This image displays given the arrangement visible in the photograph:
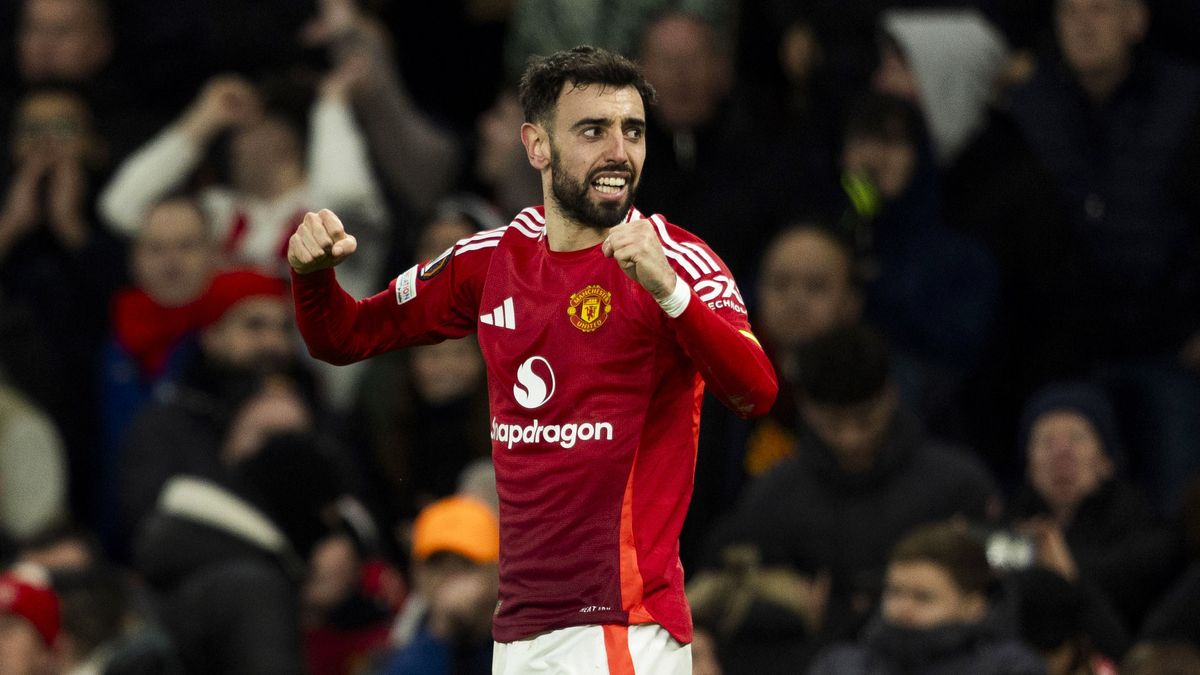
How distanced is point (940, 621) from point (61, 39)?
20.2 feet

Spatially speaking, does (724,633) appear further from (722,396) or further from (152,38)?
(152,38)

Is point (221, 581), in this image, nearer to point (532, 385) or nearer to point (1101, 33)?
point (532, 385)

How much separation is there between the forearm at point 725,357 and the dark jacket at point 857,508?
3238 mm

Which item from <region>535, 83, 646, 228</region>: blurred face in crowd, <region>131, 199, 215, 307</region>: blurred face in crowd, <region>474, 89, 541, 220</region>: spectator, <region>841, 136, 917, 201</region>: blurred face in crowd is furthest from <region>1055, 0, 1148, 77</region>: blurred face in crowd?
<region>535, 83, 646, 228</region>: blurred face in crowd

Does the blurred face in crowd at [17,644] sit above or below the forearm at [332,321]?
below

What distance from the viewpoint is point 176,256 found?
33.5 feet

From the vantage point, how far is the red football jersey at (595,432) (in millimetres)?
4805

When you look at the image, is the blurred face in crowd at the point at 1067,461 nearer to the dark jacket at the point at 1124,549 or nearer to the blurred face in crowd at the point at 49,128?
the dark jacket at the point at 1124,549

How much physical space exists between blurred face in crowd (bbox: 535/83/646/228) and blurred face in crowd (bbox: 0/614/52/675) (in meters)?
3.97

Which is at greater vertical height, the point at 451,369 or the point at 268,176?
the point at 268,176

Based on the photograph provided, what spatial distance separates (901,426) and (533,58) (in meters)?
3.41

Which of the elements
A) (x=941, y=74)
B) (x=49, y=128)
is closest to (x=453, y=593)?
(x=941, y=74)

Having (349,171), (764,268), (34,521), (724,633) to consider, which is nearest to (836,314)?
(764,268)

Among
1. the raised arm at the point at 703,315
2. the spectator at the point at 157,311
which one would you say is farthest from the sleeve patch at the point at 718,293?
the spectator at the point at 157,311
